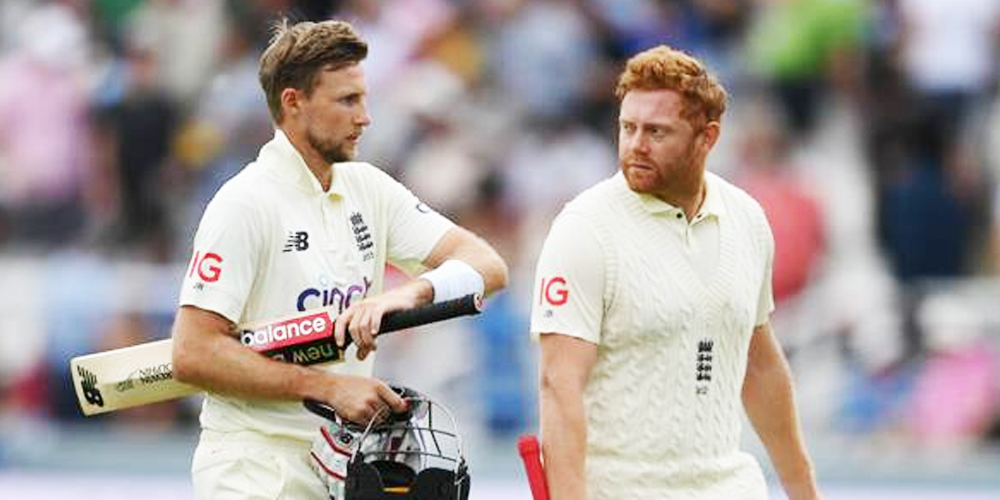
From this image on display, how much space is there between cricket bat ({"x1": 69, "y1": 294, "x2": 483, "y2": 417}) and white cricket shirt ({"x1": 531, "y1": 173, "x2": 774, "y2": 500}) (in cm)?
31

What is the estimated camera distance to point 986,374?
13.0 m

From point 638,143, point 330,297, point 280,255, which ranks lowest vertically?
point 330,297

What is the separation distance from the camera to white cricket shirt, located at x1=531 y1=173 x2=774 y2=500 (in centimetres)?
674

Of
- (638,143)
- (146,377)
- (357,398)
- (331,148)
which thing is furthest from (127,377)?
(638,143)

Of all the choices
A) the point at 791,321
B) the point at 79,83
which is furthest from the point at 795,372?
the point at 79,83

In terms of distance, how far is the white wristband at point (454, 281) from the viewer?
23.0 ft

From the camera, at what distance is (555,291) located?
6699 millimetres

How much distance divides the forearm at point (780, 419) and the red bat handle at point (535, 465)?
81 cm

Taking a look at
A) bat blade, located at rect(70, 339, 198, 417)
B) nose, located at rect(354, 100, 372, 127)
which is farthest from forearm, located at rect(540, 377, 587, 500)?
bat blade, located at rect(70, 339, 198, 417)

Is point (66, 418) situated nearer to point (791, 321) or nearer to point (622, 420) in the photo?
point (791, 321)

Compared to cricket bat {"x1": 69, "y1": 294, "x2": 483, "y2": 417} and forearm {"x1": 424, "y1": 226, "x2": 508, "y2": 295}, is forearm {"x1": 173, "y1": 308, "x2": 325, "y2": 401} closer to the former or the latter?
cricket bat {"x1": 69, "y1": 294, "x2": 483, "y2": 417}

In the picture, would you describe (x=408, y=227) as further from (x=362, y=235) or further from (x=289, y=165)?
(x=289, y=165)

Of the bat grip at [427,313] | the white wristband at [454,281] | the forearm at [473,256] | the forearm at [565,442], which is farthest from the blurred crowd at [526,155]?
the forearm at [565,442]

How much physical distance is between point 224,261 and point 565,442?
105cm
